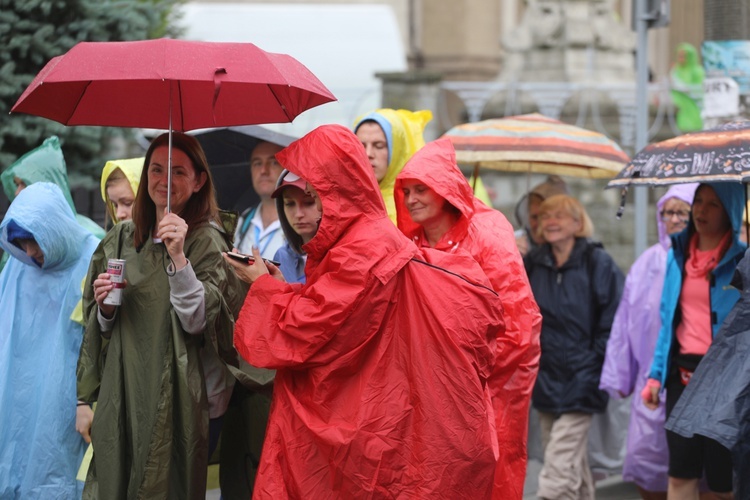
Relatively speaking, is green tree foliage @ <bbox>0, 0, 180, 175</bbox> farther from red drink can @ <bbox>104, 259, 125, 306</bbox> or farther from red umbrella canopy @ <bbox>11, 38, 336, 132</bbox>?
red drink can @ <bbox>104, 259, 125, 306</bbox>

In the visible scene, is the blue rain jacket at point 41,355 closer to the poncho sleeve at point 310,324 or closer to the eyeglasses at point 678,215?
→ the poncho sleeve at point 310,324

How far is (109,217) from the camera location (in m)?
7.67

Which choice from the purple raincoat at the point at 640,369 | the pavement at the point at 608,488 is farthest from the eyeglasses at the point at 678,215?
the pavement at the point at 608,488

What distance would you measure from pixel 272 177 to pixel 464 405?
9.29 ft

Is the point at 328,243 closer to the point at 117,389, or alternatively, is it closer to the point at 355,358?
the point at 355,358

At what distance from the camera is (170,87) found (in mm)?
5309

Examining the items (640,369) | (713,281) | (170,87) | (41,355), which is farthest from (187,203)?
(640,369)

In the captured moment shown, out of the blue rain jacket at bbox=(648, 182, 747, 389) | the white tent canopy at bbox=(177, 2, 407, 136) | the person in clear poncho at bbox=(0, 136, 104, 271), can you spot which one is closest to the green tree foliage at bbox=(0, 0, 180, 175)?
the person in clear poncho at bbox=(0, 136, 104, 271)

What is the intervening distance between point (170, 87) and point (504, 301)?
5.76 ft

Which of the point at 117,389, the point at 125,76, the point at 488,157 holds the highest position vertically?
the point at 125,76

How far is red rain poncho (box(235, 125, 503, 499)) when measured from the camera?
4.68 metres

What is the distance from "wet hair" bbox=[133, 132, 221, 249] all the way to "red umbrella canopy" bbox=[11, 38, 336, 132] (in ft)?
0.39

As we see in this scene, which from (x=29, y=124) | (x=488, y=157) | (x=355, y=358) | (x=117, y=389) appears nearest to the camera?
(x=355, y=358)

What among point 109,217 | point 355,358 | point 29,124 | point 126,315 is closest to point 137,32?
point 29,124
